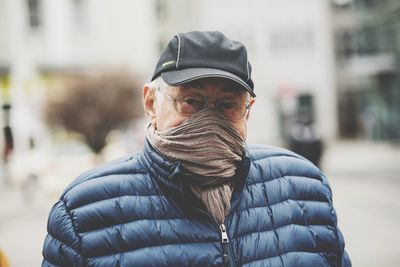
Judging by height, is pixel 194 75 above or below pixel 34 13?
below

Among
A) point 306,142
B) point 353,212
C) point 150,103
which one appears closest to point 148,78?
point 306,142

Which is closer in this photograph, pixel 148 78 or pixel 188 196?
pixel 188 196

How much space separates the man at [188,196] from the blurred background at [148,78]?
8624 millimetres

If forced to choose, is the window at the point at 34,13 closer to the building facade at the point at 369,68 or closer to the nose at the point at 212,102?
the building facade at the point at 369,68

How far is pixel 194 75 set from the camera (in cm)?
189

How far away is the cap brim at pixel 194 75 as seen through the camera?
1884mm

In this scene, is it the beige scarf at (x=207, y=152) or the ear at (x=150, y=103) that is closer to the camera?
the beige scarf at (x=207, y=152)

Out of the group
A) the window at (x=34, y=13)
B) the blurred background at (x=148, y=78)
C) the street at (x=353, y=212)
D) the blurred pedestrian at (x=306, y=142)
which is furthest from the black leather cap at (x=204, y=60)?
the window at (x=34, y=13)

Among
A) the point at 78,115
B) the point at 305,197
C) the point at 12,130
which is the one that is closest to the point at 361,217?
the point at 305,197

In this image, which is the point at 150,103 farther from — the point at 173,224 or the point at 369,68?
the point at 369,68

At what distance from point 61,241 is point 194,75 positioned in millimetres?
770

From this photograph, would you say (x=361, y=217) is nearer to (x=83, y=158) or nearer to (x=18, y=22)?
(x=83, y=158)

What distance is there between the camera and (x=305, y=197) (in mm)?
2221

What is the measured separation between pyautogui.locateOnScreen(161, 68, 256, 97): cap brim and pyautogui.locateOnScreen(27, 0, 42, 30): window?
95.1 feet
